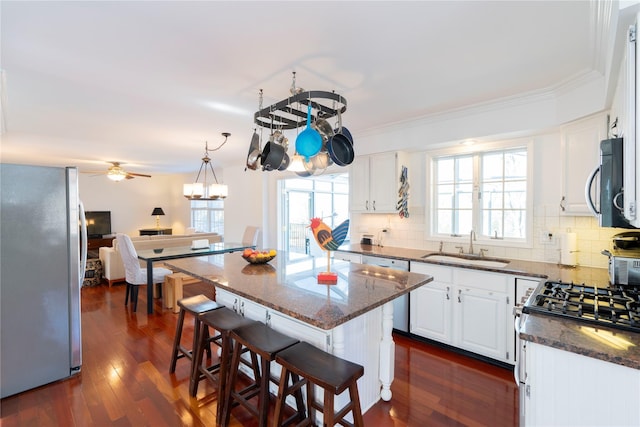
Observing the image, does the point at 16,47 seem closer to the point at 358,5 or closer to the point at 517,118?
the point at 358,5

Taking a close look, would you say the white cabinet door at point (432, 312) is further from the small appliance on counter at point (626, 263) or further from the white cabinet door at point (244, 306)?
the white cabinet door at point (244, 306)

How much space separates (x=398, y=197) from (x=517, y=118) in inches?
54.3

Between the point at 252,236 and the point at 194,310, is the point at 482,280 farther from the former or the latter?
the point at 252,236

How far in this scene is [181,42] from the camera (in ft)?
5.93

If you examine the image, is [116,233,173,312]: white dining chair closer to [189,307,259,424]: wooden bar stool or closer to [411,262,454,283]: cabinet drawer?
[189,307,259,424]: wooden bar stool

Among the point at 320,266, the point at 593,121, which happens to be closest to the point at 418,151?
the point at 593,121

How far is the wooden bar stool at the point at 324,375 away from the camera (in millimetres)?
1429

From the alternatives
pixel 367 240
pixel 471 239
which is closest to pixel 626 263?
pixel 471 239

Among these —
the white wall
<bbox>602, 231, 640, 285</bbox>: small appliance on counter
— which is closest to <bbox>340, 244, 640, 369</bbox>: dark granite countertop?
<bbox>602, 231, 640, 285</bbox>: small appliance on counter

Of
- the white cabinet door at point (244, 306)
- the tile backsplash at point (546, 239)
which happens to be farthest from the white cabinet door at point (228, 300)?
the tile backsplash at point (546, 239)

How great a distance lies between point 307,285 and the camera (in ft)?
6.48

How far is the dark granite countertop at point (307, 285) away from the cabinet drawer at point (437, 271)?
827 millimetres

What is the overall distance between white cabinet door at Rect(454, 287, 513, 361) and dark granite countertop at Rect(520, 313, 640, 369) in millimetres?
1236

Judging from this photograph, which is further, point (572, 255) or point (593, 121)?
point (572, 255)
